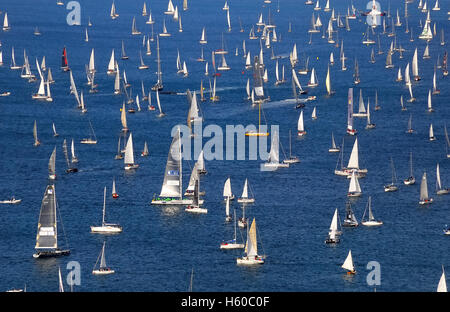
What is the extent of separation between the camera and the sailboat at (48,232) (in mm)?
126094

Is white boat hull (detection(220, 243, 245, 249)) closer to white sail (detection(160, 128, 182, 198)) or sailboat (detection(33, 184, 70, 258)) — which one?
A: sailboat (detection(33, 184, 70, 258))

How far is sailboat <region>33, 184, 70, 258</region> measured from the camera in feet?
414

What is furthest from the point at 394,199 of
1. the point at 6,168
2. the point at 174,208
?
the point at 6,168

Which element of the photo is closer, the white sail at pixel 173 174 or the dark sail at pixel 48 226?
the dark sail at pixel 48 226

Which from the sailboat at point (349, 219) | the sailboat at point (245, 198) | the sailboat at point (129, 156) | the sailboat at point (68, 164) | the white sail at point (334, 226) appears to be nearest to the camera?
the white sail at point (334, 226)

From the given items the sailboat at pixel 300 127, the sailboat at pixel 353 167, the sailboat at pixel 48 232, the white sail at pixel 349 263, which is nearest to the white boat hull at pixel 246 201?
the sailboat at pixel 353 167

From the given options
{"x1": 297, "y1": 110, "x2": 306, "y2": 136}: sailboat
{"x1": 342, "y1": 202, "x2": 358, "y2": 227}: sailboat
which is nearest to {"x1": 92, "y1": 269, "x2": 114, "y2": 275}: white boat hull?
{"x1": 342, "y1": 202, "x2": 358, "y2": 227}: sailboat

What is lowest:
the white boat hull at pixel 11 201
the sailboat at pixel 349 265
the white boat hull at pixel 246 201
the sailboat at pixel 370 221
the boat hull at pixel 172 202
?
the white boat hull at pixel 11 201

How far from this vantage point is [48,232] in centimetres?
12706

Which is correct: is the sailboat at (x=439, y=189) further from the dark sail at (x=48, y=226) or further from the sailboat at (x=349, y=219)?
the dark sail at (x=48, y=226)

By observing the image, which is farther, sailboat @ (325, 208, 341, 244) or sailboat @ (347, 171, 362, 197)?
sailboat @ (347, 171, 362, 197)

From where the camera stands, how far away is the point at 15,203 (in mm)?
151000
